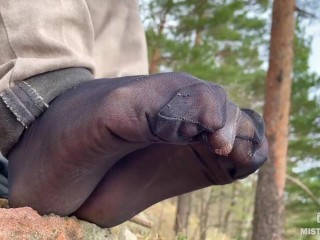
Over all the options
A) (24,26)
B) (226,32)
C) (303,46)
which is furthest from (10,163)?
→ (226,32)

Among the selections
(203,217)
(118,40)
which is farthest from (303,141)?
(118,40)

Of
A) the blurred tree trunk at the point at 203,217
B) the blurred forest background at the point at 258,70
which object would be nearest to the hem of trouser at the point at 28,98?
the blurred tree trunk at the point at 203,217

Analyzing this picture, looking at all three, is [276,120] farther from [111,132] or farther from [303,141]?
[111,132]

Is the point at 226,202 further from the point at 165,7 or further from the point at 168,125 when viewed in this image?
the point at 168,125

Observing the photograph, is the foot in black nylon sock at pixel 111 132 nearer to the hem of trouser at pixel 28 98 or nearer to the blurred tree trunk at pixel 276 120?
the hem of trouser at pixel 28 98

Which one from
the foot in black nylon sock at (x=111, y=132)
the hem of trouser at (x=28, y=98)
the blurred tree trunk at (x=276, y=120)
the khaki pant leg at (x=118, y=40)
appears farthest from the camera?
the blurred tree trunk at (x=276, y=120)

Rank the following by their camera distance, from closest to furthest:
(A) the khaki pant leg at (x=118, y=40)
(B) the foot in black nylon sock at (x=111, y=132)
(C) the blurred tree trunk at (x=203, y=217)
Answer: (B) the foot in black nylon sock at (x=111, y=132) < (A) the khaki pant leg at (x=118, y=40) < (C) the blurred tree trunk at (x=203, y=217)
